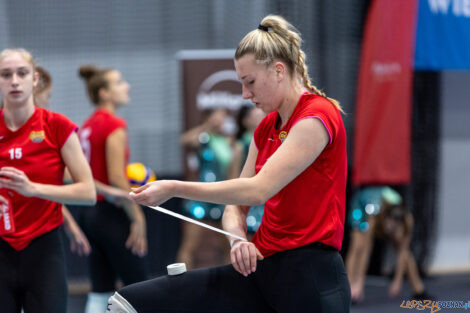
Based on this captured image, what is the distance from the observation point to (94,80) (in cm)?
404

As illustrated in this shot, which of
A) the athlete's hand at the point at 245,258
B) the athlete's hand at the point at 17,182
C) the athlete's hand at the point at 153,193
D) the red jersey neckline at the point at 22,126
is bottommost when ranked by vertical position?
the athlete's hand at the point at 245,258

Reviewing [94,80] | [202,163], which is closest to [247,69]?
[94,80]

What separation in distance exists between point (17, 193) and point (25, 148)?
0.62ft

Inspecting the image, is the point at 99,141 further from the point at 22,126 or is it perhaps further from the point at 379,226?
the point at 379,226

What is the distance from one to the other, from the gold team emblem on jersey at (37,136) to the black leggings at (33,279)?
0.41m

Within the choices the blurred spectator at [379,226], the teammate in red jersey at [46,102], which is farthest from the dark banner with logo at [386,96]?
the teammate in red jersey at [46,102]

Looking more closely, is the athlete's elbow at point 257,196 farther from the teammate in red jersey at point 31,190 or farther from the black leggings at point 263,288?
the teammate in red jersey at point 31,190

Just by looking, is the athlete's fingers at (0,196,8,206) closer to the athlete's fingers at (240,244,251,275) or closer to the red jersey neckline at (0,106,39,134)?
the red jersey neckline at (0,106,39,134)

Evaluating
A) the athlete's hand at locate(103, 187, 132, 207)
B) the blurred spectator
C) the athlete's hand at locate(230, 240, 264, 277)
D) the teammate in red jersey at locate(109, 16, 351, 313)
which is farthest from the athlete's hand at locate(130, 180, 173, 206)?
the blurred spectator

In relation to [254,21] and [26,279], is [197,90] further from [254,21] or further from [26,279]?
[26,279]

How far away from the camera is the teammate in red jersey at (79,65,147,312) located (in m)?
3.66

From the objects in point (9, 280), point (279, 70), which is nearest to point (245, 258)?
point (279, 70)

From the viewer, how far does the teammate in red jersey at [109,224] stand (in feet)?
12.0

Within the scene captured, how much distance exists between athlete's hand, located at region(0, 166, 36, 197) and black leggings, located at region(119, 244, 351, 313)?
0.59 metres
